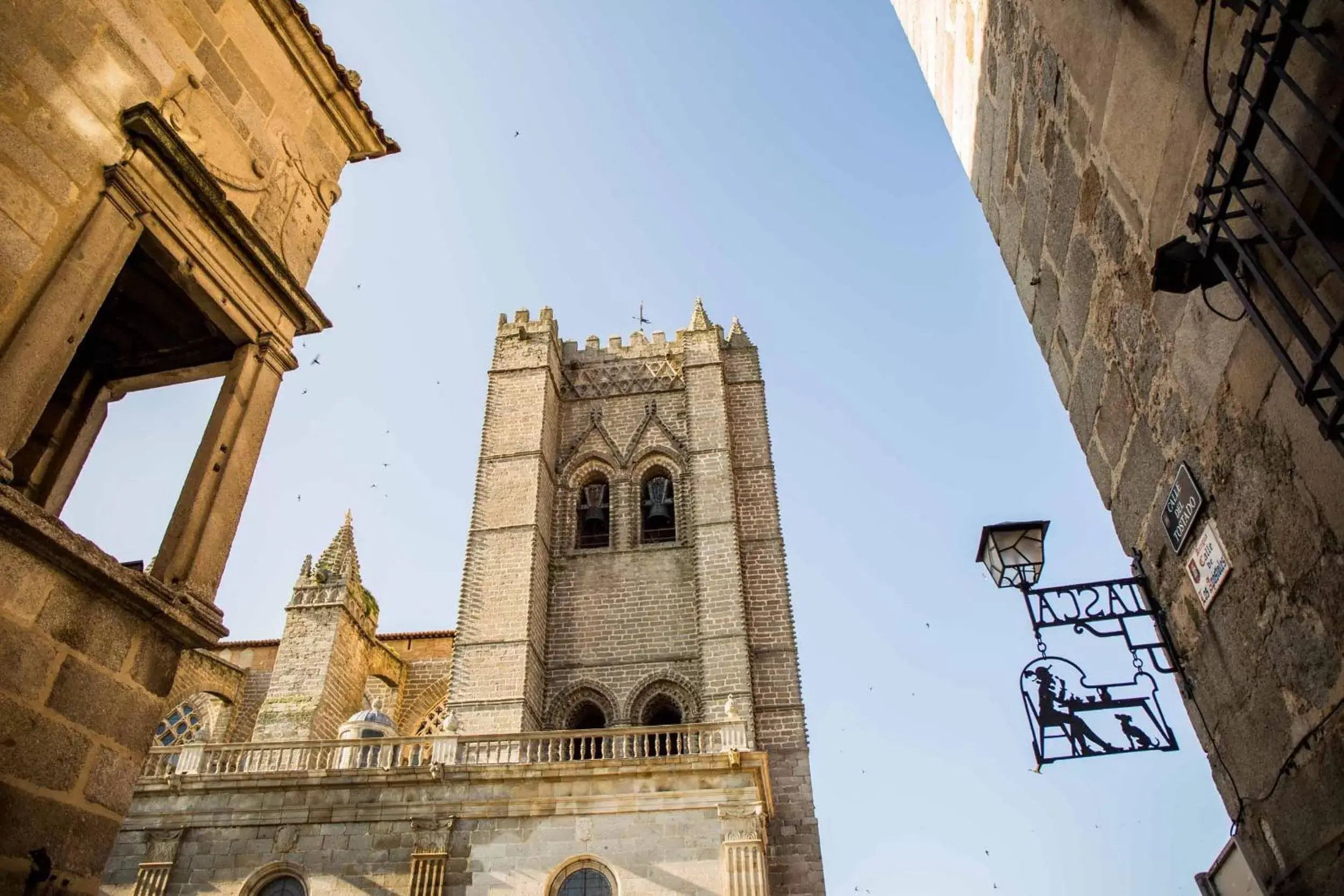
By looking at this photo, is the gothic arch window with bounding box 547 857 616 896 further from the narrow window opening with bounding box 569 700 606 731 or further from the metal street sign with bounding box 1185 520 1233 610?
the metal street sign with bounding box 1185 520 1233 610

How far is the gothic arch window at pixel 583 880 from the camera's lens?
11023 millimetres

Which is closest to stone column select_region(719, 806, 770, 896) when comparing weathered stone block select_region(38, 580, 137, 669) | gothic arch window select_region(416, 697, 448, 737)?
weathered stone block select_region(38, 580, 137, 669)

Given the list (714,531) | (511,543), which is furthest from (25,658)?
(714,531)

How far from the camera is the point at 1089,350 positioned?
3459 millimetres

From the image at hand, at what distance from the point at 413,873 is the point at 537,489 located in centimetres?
824

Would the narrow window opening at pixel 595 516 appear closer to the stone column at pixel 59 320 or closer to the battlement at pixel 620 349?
the battlement at pixel 620 349

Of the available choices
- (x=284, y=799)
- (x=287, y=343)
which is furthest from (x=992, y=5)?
(x=284, y=799)

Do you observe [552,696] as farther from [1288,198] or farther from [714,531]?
[1288,198]

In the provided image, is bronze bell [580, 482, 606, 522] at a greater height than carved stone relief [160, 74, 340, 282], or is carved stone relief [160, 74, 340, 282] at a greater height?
bronze bell [580, 482, 606, 522]

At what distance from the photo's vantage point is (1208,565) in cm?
281

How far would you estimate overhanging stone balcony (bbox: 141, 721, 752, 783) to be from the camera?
499 inches

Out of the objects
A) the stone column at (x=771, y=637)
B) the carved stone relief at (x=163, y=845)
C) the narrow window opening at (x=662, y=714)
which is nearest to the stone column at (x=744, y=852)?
the stone column at (x=771, y=637)

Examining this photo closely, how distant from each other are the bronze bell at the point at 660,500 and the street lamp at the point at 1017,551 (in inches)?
583

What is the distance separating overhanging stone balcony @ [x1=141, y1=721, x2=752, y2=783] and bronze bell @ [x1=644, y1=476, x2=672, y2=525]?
5927mm
